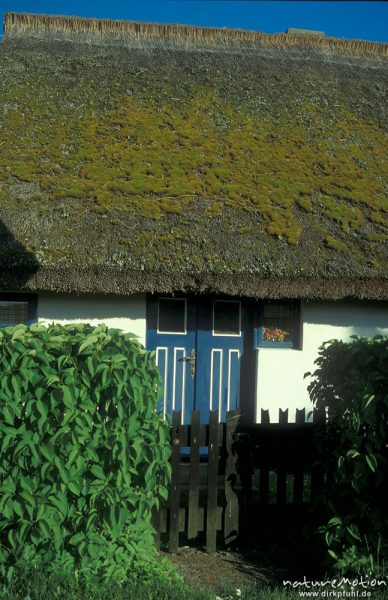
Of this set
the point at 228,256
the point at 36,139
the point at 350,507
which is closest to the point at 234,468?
the point at 350,507

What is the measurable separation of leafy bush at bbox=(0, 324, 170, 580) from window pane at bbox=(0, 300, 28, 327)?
416 cm

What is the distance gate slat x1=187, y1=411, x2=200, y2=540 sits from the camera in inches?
206

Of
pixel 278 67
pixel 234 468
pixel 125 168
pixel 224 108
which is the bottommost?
pixel 234 468

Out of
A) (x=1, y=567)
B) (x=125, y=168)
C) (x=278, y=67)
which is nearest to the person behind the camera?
(x=1, y=567)

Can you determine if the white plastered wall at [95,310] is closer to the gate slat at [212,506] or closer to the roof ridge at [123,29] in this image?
the gate slat at [212,506]

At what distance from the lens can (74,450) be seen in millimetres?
3996

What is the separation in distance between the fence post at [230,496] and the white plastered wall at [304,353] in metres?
3.26

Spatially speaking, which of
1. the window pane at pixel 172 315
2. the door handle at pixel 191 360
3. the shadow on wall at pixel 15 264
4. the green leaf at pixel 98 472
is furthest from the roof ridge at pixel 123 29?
the green leaf at pixel 98 472

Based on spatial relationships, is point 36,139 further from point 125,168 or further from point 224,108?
point 224,108

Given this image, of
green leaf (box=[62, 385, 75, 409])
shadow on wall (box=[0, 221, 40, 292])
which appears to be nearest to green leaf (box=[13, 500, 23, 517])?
green leaf (box=[62, 385, 75, 409])

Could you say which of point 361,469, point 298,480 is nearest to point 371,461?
point 361,469

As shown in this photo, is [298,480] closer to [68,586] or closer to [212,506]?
[212,506]

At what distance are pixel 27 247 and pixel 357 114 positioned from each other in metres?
5.77

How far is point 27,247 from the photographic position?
299 inches
